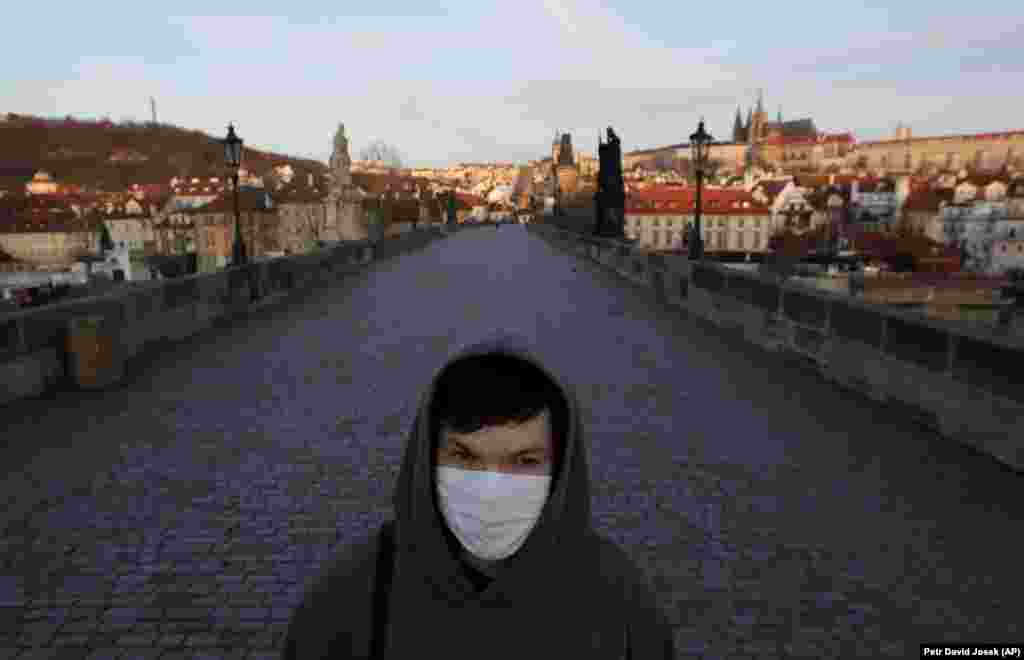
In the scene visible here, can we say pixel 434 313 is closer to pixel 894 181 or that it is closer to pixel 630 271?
pixel 630 271

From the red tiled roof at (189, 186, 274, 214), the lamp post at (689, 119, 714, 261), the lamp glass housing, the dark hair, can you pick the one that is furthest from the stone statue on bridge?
the red tiled roof at (189, 186, 274, 214)

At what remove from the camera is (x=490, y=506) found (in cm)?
133

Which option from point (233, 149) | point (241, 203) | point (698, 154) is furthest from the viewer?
point (241, 203)

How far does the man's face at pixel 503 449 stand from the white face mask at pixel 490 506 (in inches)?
0.7

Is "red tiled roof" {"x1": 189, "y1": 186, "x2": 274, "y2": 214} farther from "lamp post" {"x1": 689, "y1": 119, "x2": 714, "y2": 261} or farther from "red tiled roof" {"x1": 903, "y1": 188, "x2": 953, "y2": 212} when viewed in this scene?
"red tiled roof" {"x1": 903, "y1": 188, "x2": 953, "y2": 212}

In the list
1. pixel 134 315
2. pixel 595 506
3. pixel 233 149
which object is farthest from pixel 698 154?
pixel 595 506

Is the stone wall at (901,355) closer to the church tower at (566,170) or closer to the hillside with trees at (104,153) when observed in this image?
the church tower at (566,170)

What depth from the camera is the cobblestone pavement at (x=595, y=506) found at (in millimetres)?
3633

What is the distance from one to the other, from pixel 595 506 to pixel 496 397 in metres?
3.89

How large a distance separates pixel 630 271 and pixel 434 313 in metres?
10.0

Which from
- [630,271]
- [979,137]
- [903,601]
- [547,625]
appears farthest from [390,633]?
[979,137]

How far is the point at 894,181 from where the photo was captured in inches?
5399

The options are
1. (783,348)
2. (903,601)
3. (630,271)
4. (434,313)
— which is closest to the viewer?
(903,601)

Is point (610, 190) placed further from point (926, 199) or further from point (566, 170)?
point (926, 199)
